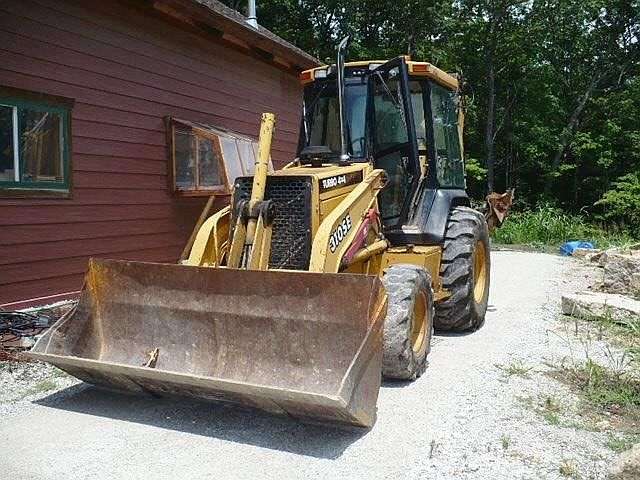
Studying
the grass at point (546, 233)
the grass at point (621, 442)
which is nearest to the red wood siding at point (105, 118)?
the grass at point (621, 442)

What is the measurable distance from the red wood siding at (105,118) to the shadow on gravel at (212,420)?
8.36 feet

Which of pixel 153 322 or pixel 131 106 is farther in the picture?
→ pixel 131 106

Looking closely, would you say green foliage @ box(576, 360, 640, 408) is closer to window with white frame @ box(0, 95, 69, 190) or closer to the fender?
the fender

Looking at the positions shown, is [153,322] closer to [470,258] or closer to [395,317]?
[395,317]

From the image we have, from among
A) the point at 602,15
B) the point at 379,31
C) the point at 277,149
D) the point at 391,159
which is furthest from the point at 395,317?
the point at 602,15

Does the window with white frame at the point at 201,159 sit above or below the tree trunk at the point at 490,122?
below

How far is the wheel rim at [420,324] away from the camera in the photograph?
512cm

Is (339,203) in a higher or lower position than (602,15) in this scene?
lower

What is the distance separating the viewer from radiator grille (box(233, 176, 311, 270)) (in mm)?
4812

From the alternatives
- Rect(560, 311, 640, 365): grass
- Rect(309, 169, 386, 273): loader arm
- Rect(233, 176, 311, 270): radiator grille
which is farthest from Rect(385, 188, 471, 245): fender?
Rect(560, 311, 640, 365): grass

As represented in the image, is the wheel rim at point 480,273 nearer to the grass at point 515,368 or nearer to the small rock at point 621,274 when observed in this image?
the grass at point 515,368

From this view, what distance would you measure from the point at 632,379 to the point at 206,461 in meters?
3.25

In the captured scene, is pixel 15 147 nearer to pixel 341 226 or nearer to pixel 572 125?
pixel 341 226

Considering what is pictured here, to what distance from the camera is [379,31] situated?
84.5 feet
